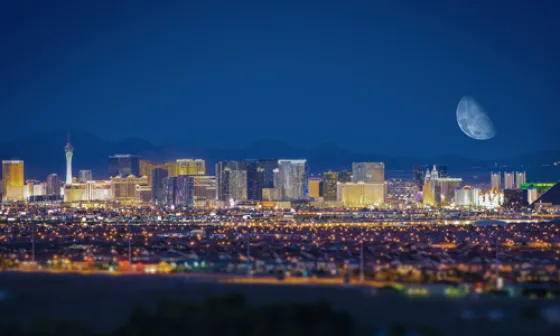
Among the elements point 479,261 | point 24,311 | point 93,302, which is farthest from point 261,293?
point 479,261

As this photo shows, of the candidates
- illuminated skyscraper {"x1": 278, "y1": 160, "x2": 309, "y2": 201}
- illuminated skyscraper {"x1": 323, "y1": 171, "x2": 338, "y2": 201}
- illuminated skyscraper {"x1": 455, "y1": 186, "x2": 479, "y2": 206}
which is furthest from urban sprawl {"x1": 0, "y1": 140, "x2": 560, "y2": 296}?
illuminated skyscraper {"x1": 278, "y1": 160, "x2": 309, "y2": 201}

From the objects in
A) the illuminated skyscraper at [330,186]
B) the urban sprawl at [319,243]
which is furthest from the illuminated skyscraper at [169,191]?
the illuminated skyscraper at [330,186]

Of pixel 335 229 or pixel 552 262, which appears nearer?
pixel 552 262

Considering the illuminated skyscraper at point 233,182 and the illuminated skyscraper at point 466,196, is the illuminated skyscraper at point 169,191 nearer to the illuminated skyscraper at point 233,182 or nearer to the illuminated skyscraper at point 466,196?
the illuminated skyscraper at point 233,182

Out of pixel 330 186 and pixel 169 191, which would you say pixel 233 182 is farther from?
pixel 330 186

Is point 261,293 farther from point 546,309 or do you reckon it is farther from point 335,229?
point 335,229

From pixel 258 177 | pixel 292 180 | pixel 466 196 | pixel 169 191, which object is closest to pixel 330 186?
pixel 292 180
